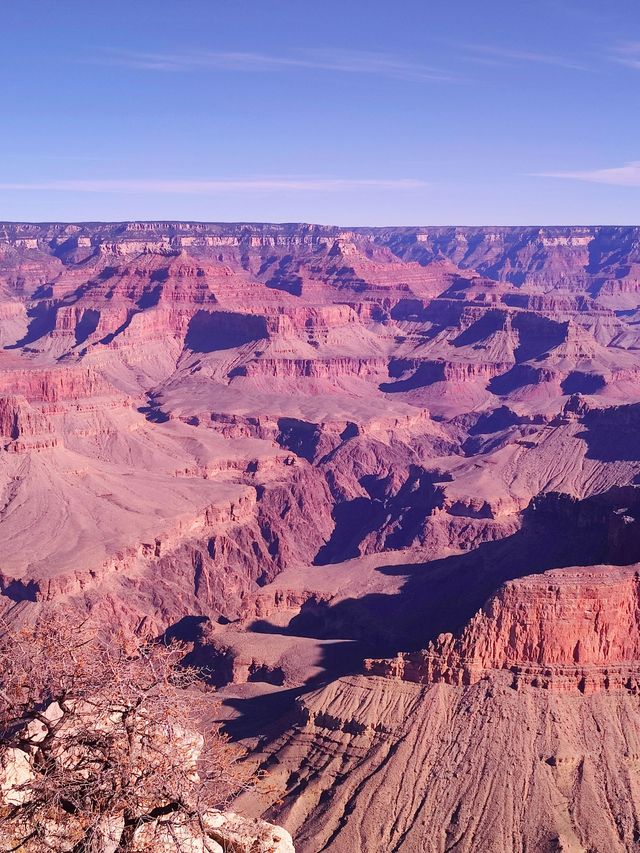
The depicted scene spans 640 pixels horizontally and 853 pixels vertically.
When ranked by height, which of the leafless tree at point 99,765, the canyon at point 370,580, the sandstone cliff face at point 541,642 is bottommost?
the canyon at point 370,580

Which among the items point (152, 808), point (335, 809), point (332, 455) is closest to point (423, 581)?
point (335, 809)

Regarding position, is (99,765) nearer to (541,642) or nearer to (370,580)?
(541,642)

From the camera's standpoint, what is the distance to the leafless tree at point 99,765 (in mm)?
17172

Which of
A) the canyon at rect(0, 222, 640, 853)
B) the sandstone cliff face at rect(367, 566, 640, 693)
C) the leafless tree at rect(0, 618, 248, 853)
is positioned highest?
the leafless tree at rect(0, 618, 248, 853)

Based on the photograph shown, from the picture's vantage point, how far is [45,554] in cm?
9131

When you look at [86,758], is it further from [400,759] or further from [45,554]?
[45,554]

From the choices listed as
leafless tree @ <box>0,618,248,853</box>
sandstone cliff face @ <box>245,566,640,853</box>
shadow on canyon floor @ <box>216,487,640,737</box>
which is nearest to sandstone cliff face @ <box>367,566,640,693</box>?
sandstone cliff face @ <box>245,566,640,853</box>

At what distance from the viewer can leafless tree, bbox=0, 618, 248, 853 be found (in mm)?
17172

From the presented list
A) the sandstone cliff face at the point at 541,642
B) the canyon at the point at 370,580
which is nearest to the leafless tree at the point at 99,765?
the canyon at the point at 370,580

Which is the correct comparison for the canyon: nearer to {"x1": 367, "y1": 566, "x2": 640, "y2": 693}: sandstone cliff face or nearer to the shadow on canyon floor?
{"x1": 367, "y1": 566, "x2": 640, "y2": 693}: sandstone cliff face

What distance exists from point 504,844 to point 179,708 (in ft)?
96.7

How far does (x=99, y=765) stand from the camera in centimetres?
1766

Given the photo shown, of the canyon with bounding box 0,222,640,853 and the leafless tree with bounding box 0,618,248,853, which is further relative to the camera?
the canyon with bounding box 0,222,640,853

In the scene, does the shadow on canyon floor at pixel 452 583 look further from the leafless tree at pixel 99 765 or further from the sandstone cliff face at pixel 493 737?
the leafless tree at pixel 99 765
